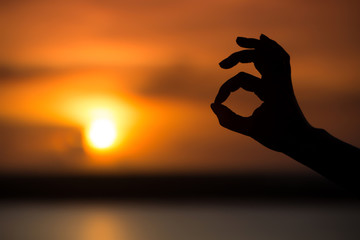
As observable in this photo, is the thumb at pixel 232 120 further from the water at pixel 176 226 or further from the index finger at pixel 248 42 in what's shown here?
the water at pixel 176 226

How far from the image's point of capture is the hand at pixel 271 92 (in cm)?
127

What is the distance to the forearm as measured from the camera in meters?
1.19

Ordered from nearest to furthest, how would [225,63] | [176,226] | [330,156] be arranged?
[330,156] → [225,63] → [176,226]

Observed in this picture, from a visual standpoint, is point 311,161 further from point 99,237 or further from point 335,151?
point 99,237

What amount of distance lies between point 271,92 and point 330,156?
22cm

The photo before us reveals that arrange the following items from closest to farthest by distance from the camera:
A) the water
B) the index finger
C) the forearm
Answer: the forearm, the index finger, the water

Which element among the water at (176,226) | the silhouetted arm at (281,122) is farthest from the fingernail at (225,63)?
the water at (176,226)

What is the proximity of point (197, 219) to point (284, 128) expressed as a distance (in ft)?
39.3

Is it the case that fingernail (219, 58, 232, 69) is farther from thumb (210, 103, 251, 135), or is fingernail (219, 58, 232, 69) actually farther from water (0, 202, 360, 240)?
water (0, 202, 360, 240)

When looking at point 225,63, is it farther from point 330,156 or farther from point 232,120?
point 330,156

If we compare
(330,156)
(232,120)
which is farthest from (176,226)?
(330,156)

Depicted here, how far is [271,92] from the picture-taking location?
1.28 metres

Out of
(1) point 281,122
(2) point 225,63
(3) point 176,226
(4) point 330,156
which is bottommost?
(4) point 330,156

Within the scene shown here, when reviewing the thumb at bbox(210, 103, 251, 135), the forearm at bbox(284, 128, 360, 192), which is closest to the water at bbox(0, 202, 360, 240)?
the thumb at bbox(210, 103, 251, 135)
